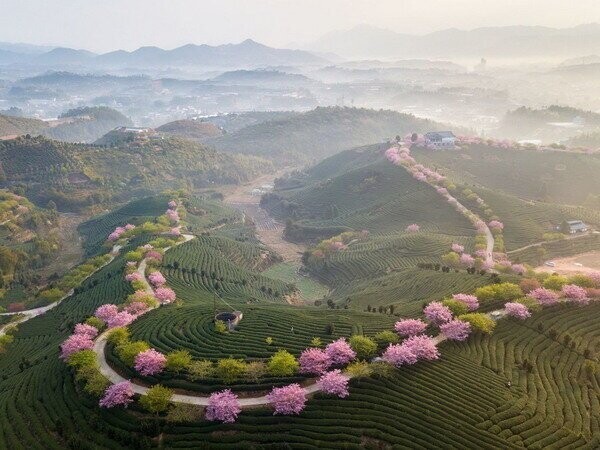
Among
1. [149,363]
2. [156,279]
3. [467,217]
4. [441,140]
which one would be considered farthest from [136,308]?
[441,140]

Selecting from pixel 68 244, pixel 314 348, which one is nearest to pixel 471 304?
pixel 314 348

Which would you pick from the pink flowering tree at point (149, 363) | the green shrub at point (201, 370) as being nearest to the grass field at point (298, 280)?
the green shrub at point (201, 370)

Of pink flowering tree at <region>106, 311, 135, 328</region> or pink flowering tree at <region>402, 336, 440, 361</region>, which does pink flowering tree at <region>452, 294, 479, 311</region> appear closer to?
pink flowering tree at <region>402, 336, 440, 361</region>

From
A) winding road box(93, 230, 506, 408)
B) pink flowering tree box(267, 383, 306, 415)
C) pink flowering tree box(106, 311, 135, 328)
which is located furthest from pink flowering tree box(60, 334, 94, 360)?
pink flowering tree box(267, 383, 306, 415)

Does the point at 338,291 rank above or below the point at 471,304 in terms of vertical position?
below

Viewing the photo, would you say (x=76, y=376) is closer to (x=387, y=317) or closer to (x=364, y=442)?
(x=364, y=442)

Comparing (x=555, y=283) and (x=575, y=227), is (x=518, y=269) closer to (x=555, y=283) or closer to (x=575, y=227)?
(x=555, y=283)

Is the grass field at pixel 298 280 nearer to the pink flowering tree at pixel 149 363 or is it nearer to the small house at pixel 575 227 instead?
the pink flowering tree at pixel 149 363
